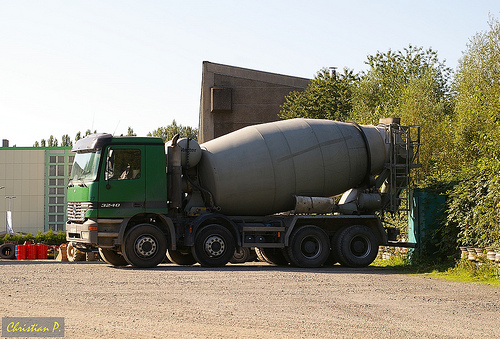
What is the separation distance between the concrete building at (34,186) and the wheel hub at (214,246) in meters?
100

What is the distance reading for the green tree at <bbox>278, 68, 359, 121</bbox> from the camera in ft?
138

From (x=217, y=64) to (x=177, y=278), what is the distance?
32.8m

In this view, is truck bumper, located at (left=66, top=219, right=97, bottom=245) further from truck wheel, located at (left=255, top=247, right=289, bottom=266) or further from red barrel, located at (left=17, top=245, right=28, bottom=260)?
red barrel, located at (left=17, top=245, right=28, bottom=260)

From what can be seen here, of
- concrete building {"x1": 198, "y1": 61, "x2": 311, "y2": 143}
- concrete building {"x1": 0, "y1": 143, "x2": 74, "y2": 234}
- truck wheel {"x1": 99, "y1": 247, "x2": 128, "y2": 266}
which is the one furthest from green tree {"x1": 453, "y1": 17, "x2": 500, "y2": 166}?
concrete building {"x1": 0, "y1": 143, "x2": 74, "y2": 234}

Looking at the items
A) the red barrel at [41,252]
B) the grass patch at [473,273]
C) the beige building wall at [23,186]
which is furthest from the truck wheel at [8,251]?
the beige building wall at [23,186]

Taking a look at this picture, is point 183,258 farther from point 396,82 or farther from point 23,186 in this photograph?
point 23,186

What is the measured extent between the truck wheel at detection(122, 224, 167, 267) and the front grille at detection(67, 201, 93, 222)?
1.21m

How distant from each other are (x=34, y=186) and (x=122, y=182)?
104680 millimetres

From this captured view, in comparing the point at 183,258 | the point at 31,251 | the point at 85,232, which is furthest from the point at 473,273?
the point at 31,251

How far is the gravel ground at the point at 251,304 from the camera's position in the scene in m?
8.73

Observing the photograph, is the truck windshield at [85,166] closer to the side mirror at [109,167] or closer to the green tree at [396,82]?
the side mirror at [109,167]

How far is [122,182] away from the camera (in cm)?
1853

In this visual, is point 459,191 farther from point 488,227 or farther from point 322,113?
point 322,113

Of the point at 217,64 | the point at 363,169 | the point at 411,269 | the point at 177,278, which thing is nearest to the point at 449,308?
the point at 177,278
